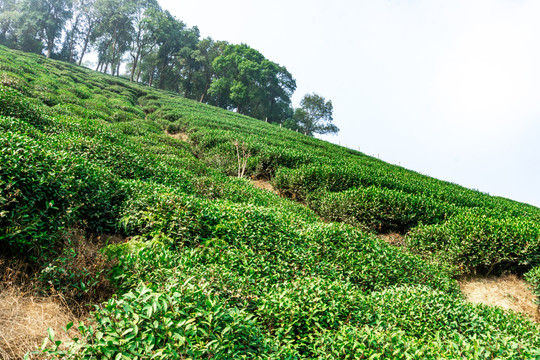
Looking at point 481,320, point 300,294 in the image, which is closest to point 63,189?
point 300,294

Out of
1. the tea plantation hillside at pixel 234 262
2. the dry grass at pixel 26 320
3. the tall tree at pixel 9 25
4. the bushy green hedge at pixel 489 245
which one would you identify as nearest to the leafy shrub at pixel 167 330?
the tea plantation hillside at pixel 234 262

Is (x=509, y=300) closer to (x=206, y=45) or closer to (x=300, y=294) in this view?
(x=300, y=294)

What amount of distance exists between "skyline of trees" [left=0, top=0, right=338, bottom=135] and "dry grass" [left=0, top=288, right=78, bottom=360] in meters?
55.7

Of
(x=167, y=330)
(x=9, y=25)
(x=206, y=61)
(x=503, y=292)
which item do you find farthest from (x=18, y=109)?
(x=9, y=25)

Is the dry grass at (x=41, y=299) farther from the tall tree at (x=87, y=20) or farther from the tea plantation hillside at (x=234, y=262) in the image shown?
the tall tree at (x=87, y=20)

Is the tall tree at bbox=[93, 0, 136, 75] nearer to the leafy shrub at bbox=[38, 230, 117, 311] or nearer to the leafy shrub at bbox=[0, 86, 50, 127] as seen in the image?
the leafy shrub at bbox=[0, 86, 50, 127]

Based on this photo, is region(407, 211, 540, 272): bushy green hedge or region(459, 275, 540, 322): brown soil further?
region(407, 211, 540, 272): bushy green hedge

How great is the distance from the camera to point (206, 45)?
63.4 metres

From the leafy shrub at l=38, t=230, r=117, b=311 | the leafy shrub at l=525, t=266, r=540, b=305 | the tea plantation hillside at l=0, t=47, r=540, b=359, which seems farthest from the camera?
the leafy shrub at l=525, t=266, r=540, b=305

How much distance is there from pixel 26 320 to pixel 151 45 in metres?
68.8

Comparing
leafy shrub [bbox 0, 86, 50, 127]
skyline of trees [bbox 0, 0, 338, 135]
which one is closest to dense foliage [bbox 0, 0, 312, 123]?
skyline of trees [bbox 0, 0, 338, 135]

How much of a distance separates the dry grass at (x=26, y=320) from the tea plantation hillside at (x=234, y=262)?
8.2 inches

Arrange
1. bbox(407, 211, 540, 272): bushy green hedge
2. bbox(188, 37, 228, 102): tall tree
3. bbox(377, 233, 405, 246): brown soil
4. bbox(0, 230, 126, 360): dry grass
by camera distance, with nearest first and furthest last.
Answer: bbox(0, 230, 126, 360): dry grass < bbox(407, 211, 540, 272): bushy green hedge < bbox(377, 233, 405, 246): brown soil < bbox(188, 37, 228, 102): tall tree

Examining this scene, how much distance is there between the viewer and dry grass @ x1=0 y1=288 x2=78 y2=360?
10.3 feet
